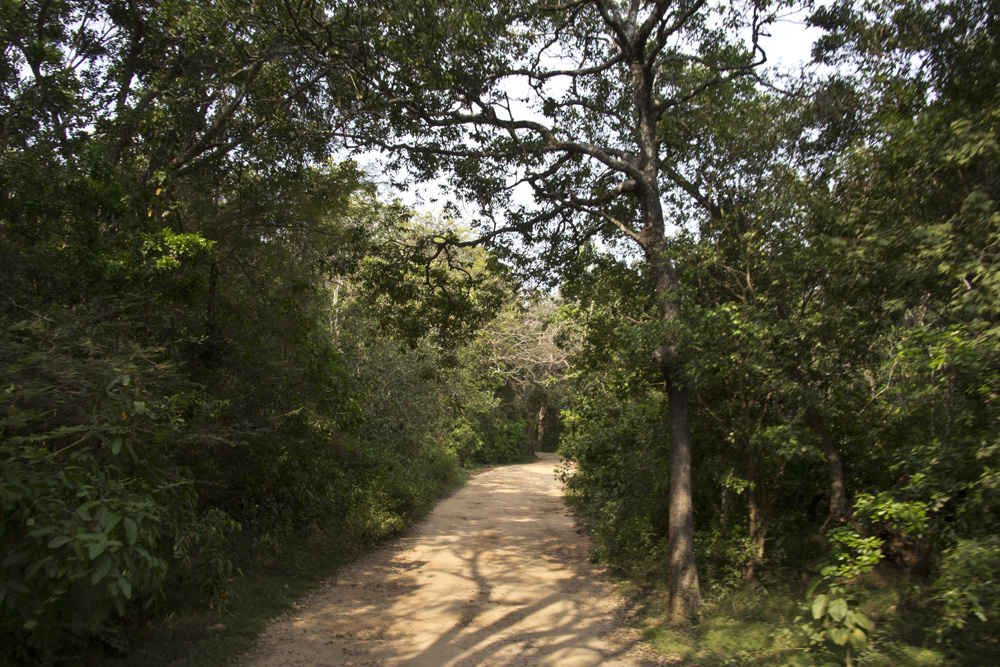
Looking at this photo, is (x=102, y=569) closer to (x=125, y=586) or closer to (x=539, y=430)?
(x=125, y=586)

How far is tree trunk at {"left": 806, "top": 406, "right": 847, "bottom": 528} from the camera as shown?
7.76 metres

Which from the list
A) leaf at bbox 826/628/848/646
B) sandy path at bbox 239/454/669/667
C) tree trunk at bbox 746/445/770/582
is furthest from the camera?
tree trunk at bbox 746/445/770/582

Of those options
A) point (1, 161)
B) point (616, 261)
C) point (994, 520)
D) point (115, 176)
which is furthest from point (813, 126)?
point (1, 161)

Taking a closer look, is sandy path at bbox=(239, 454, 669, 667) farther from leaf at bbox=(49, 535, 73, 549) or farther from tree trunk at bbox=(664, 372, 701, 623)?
leaf at bbox=(49, 535, 73, 549)

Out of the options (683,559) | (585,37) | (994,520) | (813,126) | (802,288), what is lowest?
(683,559)

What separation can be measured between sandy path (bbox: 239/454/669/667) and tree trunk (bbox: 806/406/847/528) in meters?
2.95

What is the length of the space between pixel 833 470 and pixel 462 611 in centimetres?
503

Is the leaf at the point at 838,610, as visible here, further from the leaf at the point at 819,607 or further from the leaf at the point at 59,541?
the leaf at the point at 59,541

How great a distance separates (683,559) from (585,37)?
26.9ft

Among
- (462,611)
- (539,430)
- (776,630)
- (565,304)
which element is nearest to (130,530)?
(462,611)

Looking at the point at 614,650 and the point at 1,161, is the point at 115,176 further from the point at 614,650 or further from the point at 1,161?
the point at 614,650

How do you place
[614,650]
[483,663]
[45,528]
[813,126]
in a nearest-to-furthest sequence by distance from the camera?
[45,528]
[483,663]
[614,650]
[813,126]

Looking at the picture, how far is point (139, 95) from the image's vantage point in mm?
8797

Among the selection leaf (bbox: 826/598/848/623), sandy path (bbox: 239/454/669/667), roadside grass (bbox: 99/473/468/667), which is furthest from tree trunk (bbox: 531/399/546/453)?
leaf (bbox: 826/598/848/623)
